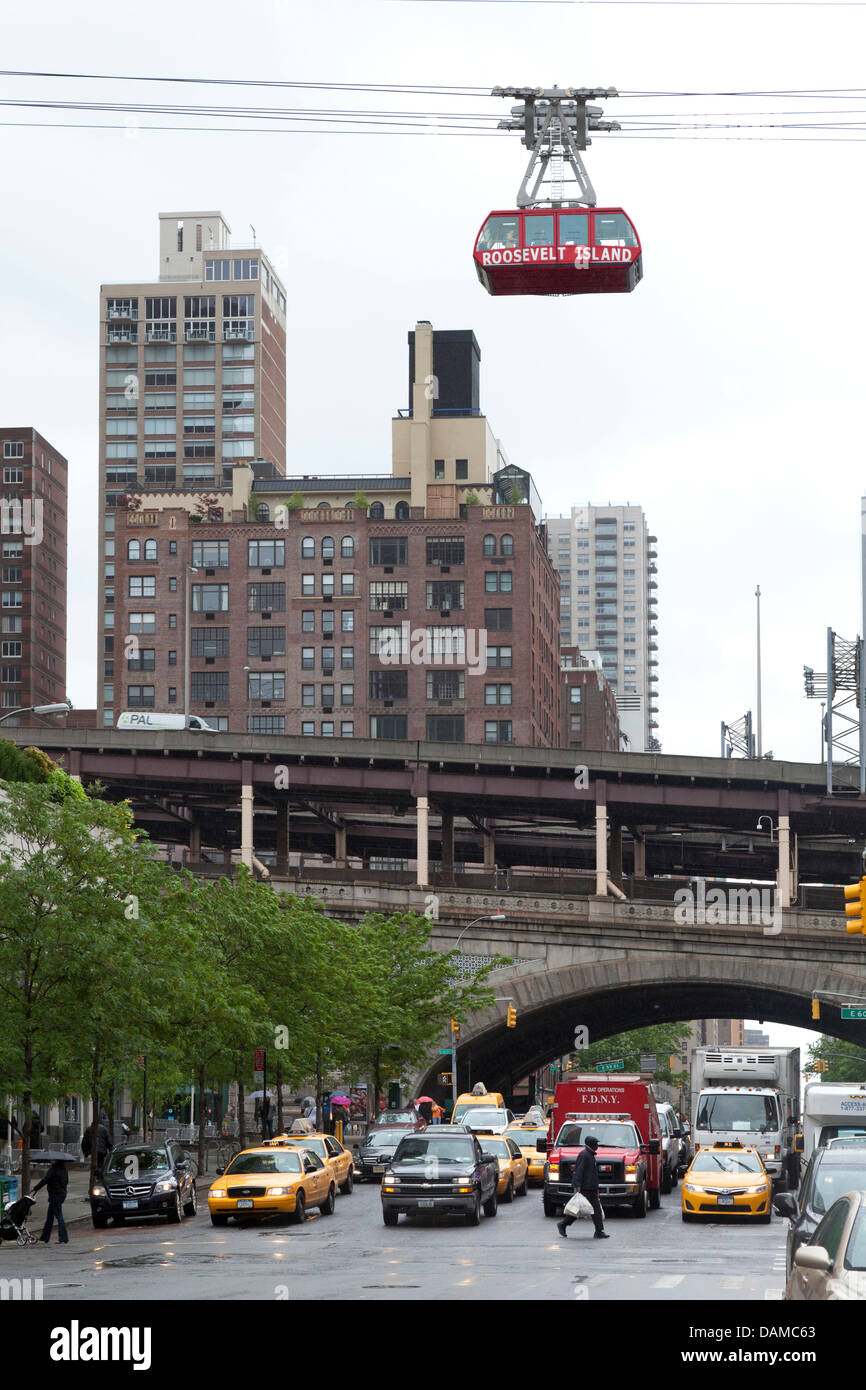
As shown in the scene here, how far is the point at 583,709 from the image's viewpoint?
18325 cm

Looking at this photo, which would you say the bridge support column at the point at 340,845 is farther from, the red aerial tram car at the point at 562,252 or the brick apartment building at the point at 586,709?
the brick apartment building at the point at 586,709

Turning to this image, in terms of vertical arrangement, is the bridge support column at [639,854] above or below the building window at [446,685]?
below

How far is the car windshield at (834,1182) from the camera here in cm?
1800

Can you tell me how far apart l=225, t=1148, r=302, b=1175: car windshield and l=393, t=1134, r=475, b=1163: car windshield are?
A: 2.06m

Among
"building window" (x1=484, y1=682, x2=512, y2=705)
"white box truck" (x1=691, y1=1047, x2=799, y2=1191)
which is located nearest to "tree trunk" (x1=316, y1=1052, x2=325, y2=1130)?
"white box truck" (x1=691, y1=1047, x2=799, y2=1191)

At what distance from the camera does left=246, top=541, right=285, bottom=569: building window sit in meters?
137

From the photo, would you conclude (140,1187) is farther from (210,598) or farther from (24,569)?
(24,569)

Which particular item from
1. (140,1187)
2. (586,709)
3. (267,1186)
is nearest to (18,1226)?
(140,1187)

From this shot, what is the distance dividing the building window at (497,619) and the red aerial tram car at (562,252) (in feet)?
354

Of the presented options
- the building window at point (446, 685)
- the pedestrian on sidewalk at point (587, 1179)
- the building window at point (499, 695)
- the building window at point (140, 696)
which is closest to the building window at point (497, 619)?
the building window at point (446, 685)

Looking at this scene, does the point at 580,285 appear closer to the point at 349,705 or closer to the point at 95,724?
the point at 349,705
